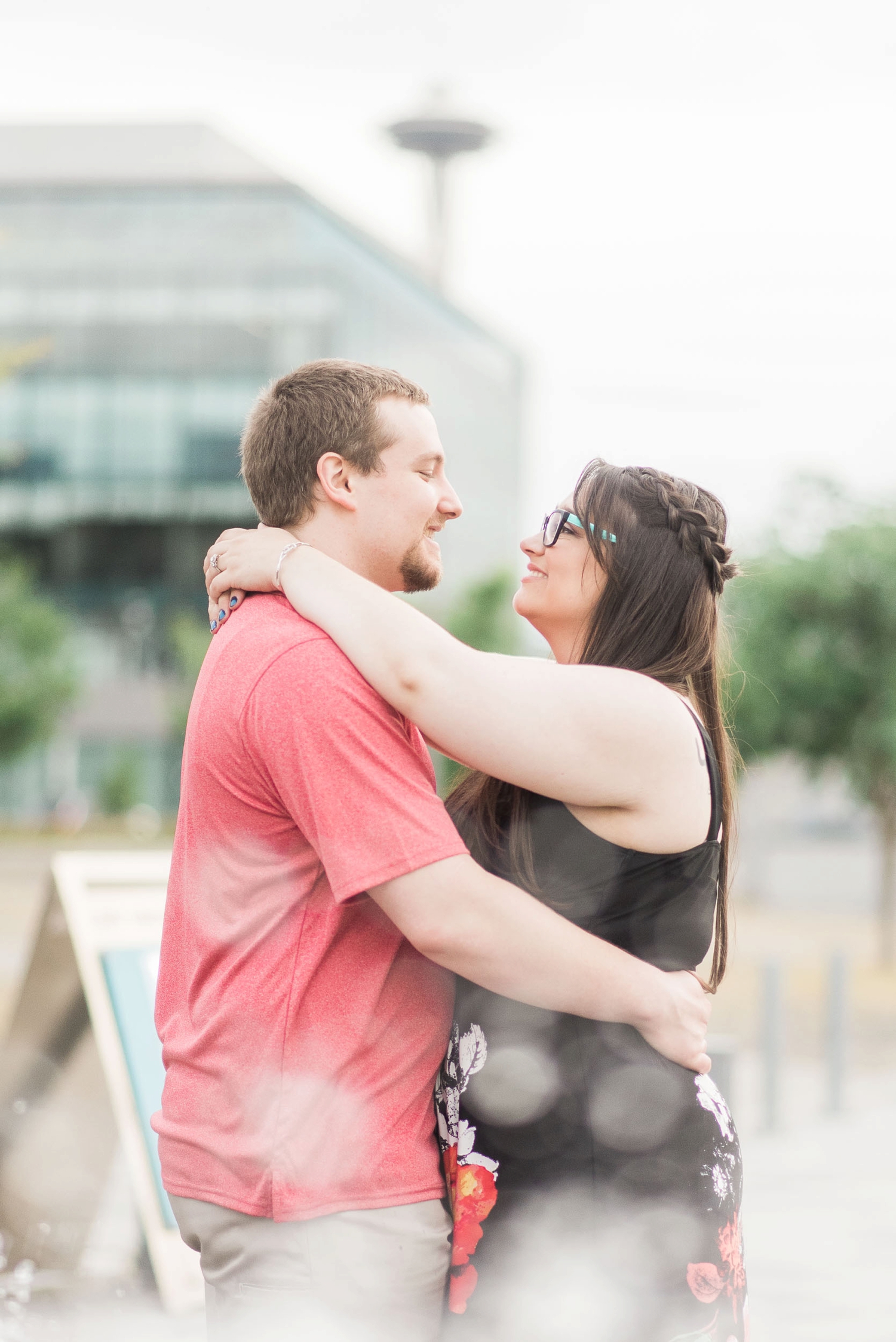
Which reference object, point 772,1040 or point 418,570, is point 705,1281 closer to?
point 418,570

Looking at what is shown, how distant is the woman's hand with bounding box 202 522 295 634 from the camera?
1781mm

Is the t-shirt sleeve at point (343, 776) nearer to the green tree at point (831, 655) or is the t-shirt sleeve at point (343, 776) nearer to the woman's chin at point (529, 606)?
the woman's chin at point (529, 606)

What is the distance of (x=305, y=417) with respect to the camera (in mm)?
1789

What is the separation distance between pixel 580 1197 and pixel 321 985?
Answer: 0.45 meters

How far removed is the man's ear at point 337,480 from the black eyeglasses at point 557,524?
31 cm

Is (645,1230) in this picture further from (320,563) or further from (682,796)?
(320,563)

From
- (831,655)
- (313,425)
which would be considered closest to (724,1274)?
(313,425)

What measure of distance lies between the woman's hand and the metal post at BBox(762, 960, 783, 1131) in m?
5.58

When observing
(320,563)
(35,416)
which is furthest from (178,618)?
(320,563)

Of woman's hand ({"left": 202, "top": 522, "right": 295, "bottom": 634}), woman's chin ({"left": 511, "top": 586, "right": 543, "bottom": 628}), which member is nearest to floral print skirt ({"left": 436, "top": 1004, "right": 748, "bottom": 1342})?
woman's chin ({"left": 511, "top": 586, "right": 543, "bottom": 628})

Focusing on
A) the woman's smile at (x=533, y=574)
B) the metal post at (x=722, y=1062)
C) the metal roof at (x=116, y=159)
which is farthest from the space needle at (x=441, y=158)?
the woman's smile at (x=533, y=574)

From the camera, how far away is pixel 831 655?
37.1 ft

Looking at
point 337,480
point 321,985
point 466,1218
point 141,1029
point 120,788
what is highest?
point 337,480

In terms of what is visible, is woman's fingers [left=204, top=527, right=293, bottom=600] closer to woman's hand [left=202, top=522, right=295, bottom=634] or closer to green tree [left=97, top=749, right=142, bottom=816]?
woman's hand [left=202, top=522, right=295, bottom=634]
